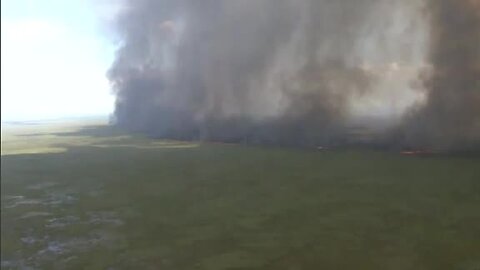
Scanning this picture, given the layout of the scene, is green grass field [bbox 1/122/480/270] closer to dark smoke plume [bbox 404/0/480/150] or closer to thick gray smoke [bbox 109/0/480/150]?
dark smoke plume [bbox 404/0/480/150]

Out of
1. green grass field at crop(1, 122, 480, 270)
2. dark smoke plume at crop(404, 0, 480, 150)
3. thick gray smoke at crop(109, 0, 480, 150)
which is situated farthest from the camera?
thick gray smoke at crop(109, 0, 480, 150)

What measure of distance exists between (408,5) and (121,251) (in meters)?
19.9

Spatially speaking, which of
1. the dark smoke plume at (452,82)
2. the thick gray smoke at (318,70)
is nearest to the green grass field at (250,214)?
the dark smoke plume at (452,82)

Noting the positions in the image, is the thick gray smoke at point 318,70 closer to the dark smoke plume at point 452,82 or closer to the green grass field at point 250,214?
the dark smoke plume at point 452,82

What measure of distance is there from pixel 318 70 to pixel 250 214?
1733 centimetres

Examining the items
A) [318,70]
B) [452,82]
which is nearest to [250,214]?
[452,82]

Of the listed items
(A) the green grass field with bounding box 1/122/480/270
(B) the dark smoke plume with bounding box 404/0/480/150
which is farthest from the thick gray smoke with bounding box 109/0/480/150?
(A) the green grass field with bounding box 1/122/480/270

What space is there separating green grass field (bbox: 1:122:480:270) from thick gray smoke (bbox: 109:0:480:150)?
13.8ft

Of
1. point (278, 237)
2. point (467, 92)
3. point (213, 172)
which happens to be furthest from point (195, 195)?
point (467, 92)

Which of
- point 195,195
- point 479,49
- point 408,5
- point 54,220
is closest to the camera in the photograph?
point 54,220

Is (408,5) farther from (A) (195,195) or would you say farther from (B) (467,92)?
(A) (195,195)

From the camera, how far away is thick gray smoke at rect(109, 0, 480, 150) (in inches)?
847

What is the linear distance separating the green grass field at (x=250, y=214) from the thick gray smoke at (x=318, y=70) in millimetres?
4193

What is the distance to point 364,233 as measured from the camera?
10008mm
